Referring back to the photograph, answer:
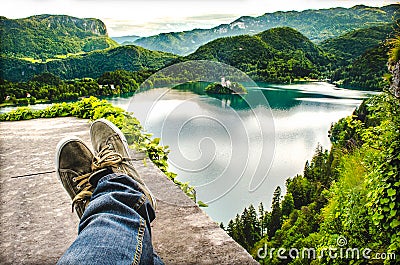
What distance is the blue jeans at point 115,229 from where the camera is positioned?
61cm

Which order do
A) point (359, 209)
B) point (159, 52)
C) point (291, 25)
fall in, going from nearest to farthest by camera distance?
point (359, 209), point (159, 52), point (291, 25)

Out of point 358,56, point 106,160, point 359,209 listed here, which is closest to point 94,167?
point 106,160

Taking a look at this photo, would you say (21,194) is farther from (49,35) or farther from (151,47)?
(49,35)

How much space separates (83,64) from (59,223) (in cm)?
319

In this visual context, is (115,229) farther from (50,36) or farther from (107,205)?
(50,36)

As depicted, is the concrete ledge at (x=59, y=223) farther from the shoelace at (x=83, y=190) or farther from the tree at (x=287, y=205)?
the tree at (x=287, y=205)

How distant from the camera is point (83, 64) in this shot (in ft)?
13.0

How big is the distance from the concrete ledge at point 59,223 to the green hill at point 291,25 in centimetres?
181

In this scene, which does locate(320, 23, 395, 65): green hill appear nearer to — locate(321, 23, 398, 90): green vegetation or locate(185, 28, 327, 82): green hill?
locate(321, 23, 398, 90): green vegetation

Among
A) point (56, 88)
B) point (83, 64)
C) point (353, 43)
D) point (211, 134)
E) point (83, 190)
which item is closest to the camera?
point (83, 190)

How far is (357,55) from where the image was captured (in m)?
3.47

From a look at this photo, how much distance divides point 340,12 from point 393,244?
412 cm

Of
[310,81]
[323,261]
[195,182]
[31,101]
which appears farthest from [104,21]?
[323,261]

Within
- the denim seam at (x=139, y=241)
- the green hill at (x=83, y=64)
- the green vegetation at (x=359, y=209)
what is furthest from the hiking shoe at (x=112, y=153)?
the green hill at (x=83, y=64)
